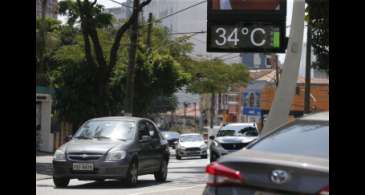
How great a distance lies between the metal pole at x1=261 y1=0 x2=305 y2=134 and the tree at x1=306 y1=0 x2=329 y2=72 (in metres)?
5.28

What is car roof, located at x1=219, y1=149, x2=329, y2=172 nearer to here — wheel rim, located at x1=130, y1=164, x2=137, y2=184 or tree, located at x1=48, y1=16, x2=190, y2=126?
wheel rim, located at x1=130, y1=164, x2=137, y2=184

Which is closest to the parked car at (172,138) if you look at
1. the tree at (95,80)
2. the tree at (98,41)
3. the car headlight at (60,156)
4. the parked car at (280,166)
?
the tree at (95,80)

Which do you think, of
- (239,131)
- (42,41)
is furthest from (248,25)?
(42,41)

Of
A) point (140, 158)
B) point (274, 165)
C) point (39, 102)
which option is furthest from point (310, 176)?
point (39, 102)

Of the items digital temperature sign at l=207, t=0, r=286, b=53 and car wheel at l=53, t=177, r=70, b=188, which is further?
car wheel at l=53, t=177, r=70, b=188

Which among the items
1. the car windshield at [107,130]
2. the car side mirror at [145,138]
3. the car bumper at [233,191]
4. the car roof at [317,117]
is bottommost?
the car side mirror at [145,138]

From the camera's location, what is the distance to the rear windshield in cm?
673

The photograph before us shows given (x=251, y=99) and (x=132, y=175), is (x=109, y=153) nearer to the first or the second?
(x=132, y=175)

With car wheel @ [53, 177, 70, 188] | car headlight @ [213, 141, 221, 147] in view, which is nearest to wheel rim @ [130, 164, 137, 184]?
car wheel @ [53, 177, 70, 188]

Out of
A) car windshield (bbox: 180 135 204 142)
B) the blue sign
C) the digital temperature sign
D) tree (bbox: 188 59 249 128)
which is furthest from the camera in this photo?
the blue sign

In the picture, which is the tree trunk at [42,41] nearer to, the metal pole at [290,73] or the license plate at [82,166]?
the license plate at [82,166]

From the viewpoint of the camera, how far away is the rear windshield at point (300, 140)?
22.1 ft

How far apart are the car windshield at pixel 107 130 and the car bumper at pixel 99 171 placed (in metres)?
1.00
